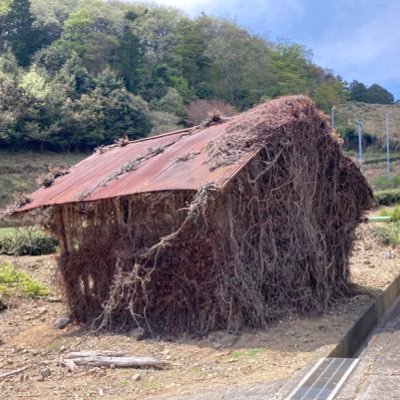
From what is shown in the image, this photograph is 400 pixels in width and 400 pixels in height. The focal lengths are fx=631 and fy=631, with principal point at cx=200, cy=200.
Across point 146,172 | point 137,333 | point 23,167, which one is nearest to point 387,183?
point 23,167

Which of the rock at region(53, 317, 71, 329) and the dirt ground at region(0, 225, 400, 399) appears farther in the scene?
the rock at region(53, 317, 71, 329)

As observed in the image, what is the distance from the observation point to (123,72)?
51656 millimetres

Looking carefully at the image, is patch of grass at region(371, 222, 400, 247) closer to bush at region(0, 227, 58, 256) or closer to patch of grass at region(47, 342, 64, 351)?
bush at region(0, 227, 58, 256)

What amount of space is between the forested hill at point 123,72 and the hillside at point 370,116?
1828 millimetres

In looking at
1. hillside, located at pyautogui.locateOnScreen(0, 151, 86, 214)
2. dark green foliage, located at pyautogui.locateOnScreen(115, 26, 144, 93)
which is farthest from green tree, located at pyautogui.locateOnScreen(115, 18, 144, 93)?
hillside, located at pyautogui.locateOnScreen(0, 151, 86, 214)

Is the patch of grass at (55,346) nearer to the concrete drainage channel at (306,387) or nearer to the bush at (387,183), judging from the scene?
the concrete drainage channel at (306,387)

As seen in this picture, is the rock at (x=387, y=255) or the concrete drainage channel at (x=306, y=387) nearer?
the concrete drainage channel at (x=306, y=387)

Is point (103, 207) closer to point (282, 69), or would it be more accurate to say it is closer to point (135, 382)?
point (135, 382)

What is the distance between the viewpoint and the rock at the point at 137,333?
7850mm

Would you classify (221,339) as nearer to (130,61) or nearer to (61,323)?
(61,323)

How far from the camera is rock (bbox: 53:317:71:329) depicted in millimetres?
9289

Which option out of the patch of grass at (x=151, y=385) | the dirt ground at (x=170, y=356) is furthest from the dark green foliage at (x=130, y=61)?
the patch of grass at (x=151, y=385)

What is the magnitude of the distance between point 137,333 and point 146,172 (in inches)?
88.9

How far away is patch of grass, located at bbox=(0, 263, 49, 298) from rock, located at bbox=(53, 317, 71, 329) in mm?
2460
